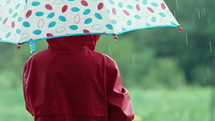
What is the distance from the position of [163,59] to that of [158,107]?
6261 millimetres

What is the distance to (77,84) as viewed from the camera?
6.40 feet

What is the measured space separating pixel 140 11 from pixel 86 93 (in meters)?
0.38

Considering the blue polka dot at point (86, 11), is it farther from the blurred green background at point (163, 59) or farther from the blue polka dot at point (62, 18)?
the blurred green background at point (163, 59)

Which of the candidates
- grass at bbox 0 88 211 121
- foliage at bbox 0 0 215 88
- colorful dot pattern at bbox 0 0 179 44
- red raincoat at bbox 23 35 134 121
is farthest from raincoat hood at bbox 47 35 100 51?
foliage at bbox 0 0 215 88

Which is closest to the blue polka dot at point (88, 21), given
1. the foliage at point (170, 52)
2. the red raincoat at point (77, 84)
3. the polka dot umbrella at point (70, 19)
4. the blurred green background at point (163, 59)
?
the polka dot umbrella at point (70, 19)

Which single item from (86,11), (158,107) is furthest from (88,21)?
(158,107)

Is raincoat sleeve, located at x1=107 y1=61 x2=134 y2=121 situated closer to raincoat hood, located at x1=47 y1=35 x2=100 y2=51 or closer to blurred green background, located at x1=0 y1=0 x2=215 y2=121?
raincoat hood, located at x1=47 y1=35 x2=100 y2=51

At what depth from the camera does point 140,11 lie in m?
2.03

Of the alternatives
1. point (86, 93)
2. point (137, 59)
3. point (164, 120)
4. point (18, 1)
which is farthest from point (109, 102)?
point (137, 59)

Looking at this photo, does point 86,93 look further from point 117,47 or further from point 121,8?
point 117,47

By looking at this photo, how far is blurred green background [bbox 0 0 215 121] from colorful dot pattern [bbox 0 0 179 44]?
5.29m

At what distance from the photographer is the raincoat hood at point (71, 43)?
1.96 meters

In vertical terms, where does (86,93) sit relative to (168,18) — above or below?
below

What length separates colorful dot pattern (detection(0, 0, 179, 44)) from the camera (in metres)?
1.86
